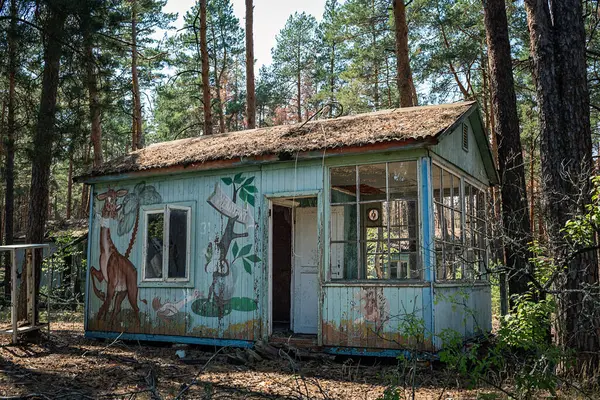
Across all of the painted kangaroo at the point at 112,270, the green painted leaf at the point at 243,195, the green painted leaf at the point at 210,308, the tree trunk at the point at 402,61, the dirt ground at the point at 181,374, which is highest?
the tree trunk at the point at 402,61

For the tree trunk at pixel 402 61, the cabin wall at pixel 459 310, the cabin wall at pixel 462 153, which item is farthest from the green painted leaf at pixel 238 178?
the tree trunk at pixel 402 61

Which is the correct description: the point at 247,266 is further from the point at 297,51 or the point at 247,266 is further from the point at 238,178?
the point at 297,51

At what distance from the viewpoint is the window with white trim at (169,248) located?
9.41 m

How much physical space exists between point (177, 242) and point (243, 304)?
1.69 metres

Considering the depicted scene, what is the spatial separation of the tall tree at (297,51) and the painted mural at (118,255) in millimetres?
21626

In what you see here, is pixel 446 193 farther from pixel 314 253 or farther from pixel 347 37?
pixel 347 37

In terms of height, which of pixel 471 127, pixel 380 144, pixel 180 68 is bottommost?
pixel 380 144

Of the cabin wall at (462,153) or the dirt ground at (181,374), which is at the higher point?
the cabin wall at (462,153)

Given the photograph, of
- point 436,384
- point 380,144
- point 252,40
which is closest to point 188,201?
point 380,144

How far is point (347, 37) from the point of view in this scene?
19.6 m

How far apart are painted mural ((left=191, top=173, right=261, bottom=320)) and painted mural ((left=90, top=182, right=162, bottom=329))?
4.57 feet

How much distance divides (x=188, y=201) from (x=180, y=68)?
17894 millimetres

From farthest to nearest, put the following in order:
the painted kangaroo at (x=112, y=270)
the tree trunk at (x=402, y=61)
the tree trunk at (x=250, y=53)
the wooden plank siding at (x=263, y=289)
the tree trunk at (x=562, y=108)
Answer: the tree trunk at (x=250, y=53) → the tree trunk at (x=402, y=61) → the painted kangaroo at (x=112, y=270) → the wooden plank siding at (x=263, y=289) → the tree trunk at (x=562, y=108)

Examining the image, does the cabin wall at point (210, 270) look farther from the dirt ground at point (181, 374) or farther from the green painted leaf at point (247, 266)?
the dirt ground at point (181, 374)
